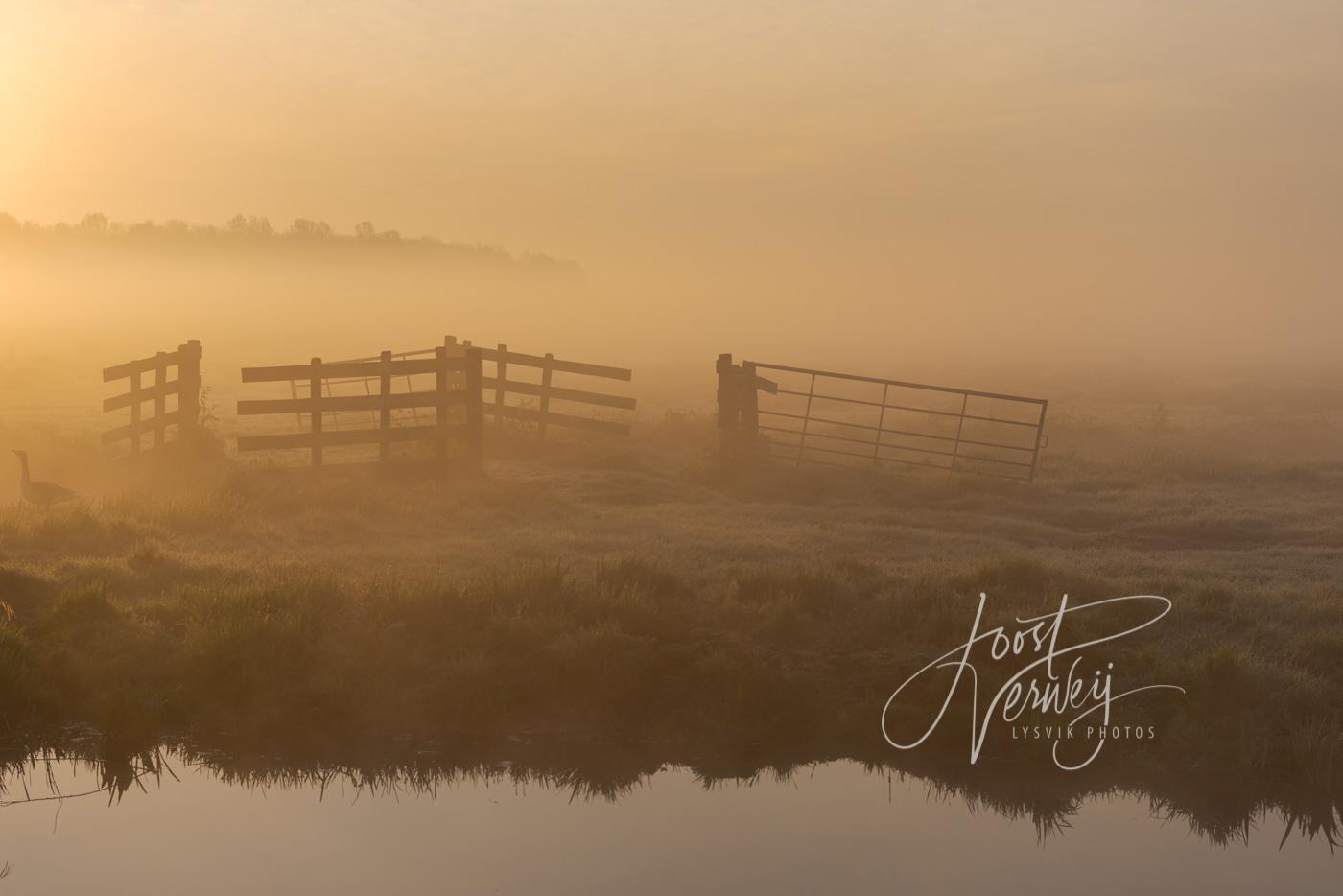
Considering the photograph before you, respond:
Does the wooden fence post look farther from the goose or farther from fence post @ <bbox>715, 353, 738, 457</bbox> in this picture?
the goose

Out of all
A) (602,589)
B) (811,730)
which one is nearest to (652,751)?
(811,730)

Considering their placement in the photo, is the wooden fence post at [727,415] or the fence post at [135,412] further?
the wooden fence post at [727,415]

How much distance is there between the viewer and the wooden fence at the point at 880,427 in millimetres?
20828

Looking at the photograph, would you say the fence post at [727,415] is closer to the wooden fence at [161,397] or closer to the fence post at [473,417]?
the fence post at [473,417]

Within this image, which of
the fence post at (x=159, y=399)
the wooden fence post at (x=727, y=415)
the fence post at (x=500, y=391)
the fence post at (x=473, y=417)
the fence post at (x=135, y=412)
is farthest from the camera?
the fence post at (x=500, y=391)

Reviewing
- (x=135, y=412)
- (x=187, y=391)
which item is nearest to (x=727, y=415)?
(x=187, y=391)

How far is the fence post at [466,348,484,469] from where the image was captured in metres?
19.5

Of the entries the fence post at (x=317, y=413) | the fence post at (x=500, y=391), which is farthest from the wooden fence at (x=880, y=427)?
the fence post at (x=317, y=413)

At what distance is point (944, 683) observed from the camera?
10.2 metres

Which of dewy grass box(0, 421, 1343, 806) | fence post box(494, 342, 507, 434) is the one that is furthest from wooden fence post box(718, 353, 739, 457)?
dewy grass box(0, 421, 1343, 806)

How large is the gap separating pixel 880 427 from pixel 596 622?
34.3ft

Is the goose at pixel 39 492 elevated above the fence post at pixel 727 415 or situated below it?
below

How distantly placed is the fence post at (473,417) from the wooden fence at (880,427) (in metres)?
4.13

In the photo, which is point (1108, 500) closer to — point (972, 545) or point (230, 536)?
point (972, 545)
